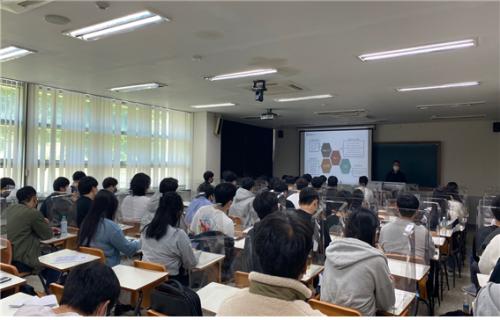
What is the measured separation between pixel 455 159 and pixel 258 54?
8.37m

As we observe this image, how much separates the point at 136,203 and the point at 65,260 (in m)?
1.88

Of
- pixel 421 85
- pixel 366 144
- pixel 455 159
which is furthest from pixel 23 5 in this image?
pixel 455 159

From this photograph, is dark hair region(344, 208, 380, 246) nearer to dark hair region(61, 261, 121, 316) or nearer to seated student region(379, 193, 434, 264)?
seated student region(379, 193, 434, 264)

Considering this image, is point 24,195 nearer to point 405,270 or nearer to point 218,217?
point 218,217

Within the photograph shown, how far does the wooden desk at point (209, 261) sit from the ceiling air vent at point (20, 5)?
2298 mm

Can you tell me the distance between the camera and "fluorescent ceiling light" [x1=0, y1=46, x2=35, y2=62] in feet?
12.4

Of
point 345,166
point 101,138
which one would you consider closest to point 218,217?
point 101,138

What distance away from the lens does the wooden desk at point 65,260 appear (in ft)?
8.56

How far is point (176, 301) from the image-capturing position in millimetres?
1723

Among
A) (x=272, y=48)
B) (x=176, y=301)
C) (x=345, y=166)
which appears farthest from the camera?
(x=345, y=166)

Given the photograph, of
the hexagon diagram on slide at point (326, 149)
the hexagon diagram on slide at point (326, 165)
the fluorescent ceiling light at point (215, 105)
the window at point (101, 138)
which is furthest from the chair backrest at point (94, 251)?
the hexagon diagram on slide at point (326, 149)

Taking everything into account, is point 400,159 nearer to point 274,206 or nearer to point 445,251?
point 445,251

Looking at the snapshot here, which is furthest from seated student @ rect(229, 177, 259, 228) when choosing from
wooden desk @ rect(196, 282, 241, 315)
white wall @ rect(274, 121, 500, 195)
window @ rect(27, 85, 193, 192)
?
white wall @ rect(274, 121, 500, 195)

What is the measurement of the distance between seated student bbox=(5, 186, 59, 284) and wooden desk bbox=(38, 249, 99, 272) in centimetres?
30
